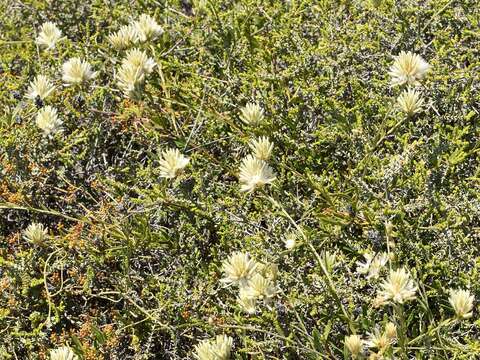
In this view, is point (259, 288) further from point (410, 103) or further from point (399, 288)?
point (410, 103)

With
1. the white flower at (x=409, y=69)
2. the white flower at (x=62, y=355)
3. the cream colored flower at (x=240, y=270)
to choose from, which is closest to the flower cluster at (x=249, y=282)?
the cream colored flower at (x=240, y=270)

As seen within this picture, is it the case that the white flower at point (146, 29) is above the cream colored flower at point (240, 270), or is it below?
above

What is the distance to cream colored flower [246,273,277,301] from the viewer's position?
5.21 feet

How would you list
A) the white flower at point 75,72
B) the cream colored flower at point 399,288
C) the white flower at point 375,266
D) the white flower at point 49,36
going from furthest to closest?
the white flower at point 49,36, the white flower at point 75,72, the white flower at point 375,266, the cream colored flower at point 399,288

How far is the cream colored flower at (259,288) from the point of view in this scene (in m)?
1.59

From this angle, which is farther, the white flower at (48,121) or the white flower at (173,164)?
Answer: the white flower at (48,121)

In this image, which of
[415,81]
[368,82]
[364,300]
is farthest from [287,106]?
[364,300]

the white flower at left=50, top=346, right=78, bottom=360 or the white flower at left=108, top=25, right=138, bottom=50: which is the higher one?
the white flower at left=108, top=25, right=138, bottom=50

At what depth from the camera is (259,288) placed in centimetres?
159

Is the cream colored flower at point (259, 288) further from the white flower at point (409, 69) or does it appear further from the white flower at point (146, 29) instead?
the white flower at point (146, 29)

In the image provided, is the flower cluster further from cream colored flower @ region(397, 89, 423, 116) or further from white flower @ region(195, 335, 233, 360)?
cream colored flower @ region(397, 89, 423, 116)

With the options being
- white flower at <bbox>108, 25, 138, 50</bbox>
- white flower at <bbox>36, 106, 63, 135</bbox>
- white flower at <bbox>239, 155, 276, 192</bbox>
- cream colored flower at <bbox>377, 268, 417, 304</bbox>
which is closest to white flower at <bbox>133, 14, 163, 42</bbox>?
white flower at <bbox>108, 25, 138, 50</bbox>

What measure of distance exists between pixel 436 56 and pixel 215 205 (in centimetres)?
81

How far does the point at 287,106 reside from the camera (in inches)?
88.1
